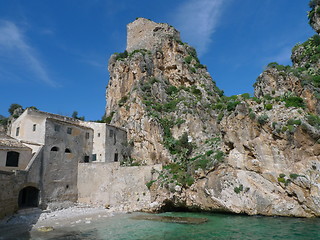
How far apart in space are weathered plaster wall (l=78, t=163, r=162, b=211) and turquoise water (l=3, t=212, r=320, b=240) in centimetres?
613

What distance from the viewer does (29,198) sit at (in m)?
26.9

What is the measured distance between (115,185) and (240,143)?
14467mm

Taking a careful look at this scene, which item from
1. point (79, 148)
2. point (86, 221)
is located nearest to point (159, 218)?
point (86, 221)

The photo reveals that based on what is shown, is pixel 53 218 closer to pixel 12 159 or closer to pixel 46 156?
pixel 46 156

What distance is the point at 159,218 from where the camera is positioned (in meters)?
21.6

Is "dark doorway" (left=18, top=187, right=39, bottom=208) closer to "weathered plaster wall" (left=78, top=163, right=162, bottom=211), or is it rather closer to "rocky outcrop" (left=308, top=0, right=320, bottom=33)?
"weathered plaster wall" (left=78, top=163, right=162, bottom=211)

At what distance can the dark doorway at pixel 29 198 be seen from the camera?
26.0 m

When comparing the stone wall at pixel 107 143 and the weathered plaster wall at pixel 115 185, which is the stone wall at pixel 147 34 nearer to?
the stone wall at pixel 107 143

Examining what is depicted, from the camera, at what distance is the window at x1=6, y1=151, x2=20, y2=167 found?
999 inches

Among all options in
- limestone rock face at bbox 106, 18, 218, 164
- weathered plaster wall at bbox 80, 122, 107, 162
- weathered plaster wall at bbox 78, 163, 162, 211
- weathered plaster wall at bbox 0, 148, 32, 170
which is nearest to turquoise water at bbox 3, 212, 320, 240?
weathered plaster wall at bbox 78, 163, 162, 211

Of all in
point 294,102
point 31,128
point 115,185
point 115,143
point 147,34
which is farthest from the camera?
point 147,34

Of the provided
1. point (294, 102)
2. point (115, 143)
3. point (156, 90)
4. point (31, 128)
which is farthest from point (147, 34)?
point (294, 102)

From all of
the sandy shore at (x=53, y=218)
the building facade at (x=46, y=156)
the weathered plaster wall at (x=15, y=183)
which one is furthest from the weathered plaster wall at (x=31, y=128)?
the sandy shore at (x=53, y=218)

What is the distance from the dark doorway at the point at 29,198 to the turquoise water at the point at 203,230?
9.45 meters
